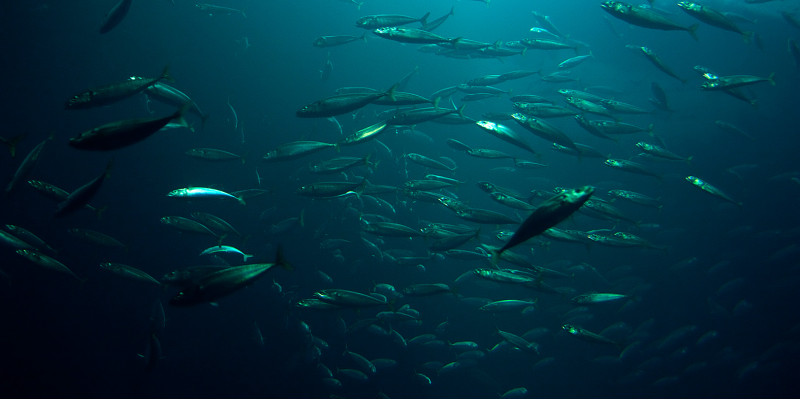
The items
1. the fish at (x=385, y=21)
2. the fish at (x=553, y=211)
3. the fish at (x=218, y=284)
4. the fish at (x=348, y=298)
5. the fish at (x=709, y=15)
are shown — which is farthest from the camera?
the fish at (x=385, y=21)

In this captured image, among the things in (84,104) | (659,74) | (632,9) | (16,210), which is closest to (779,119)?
(659,74)

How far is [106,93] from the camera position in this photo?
3.43 m

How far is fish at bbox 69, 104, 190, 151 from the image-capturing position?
2441mm

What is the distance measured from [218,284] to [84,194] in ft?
5.01

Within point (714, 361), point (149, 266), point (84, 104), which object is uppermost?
point (84, 104)

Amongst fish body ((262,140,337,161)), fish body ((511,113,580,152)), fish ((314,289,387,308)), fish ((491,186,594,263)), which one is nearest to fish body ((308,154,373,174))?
fish body ((262,140,337,161))

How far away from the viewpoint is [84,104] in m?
3.33

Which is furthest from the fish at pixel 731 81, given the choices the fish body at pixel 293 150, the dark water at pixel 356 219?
the fish body at pixel 293 150

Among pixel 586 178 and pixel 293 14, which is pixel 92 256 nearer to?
pixel 293 14

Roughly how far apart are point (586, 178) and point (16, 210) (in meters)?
18.0

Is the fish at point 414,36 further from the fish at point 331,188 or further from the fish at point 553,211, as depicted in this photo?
the fish at point 553,211

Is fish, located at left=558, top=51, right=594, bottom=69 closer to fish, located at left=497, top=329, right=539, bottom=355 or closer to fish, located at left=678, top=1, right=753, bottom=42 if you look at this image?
fish, located at left=678, top=1, right=753, bottom=42

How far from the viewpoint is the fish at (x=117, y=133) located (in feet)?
8.01

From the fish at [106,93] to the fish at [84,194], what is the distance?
62cm
